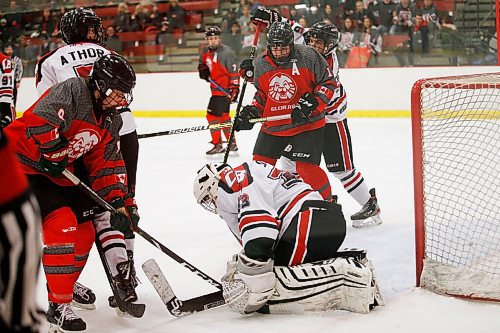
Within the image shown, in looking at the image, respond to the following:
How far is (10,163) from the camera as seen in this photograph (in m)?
0.92

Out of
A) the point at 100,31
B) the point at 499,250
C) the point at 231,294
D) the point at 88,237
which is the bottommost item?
the point at 499,250

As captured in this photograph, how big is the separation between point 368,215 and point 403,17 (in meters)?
4.31

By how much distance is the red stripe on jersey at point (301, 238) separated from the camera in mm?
2609

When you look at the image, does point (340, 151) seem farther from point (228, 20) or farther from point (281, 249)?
point (228, 20)

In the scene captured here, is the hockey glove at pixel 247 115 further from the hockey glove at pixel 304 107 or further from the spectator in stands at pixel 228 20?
the spectator in stands at pixel 228 20

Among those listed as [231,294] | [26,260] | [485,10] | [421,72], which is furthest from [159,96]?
[26,260]

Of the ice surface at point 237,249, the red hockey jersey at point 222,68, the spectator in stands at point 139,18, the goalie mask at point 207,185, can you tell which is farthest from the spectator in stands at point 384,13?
the goalie mask at point 207,185

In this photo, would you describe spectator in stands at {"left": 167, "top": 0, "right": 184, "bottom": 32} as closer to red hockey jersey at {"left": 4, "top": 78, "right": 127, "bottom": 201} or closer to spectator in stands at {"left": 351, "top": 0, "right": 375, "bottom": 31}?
spectator in stands at {"left": 351, "top": 0, "right": 375, "bottom": 31}

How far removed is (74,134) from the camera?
243 centimetres

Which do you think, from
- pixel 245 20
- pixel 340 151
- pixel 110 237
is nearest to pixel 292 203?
pixel 110 237

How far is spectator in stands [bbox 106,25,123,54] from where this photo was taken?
9344 millimetres

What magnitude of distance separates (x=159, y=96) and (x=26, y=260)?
25.5 feet

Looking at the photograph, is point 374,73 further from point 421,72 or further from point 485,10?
point 485,10

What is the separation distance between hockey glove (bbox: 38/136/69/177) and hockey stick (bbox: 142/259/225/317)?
1.50 ft
